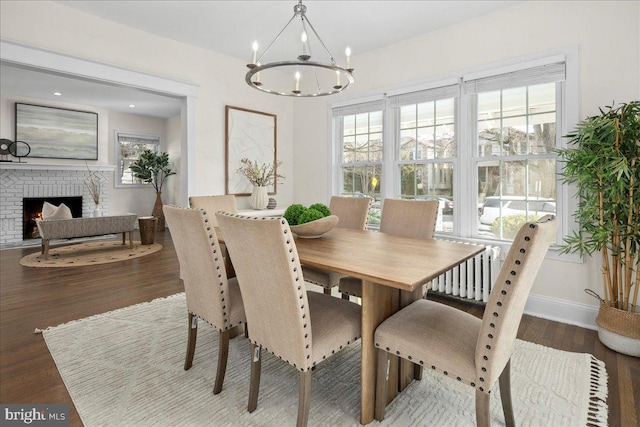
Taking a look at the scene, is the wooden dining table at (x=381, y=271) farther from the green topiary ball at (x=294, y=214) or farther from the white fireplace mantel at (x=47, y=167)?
the white fireplace mantel at (x=47, y=167)

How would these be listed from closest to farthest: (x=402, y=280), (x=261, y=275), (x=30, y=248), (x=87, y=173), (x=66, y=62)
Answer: (x=402, y=280), (x=261, y=275), (x=66, y=62), (x=30, y=248), (x=87, y=173)

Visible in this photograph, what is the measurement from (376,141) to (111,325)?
3348mm

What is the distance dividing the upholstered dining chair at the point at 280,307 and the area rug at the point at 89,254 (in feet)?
14.4

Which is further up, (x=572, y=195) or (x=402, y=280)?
(x=572, y=195)

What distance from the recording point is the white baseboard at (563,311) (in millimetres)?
2812

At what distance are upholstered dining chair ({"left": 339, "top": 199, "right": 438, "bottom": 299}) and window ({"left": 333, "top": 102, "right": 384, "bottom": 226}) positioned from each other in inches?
52.0

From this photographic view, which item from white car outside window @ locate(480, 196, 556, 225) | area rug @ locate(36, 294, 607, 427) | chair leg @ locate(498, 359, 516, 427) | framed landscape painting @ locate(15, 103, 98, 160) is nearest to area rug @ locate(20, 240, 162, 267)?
framed landscape painting @ locate(15, 103, 98, 160)

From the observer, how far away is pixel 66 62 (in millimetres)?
3139

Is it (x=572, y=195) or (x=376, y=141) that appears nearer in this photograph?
(x=572, y=195)

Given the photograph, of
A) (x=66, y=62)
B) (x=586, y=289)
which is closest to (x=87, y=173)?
(x=66, y=62)

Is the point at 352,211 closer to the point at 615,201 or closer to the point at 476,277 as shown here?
the point at 476,277

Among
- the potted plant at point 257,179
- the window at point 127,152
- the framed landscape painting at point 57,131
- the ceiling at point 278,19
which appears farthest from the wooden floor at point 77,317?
the window at point 127,152

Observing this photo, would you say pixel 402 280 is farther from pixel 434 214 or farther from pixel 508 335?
pixel 434 214

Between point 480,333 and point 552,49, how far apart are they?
9.13 ft
